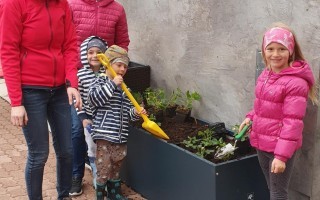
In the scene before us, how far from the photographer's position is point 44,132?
3.44m

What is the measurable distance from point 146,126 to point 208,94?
0.76 meters

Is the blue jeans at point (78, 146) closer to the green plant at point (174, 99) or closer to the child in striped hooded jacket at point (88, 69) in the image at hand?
the child in striped hooded jacket at point (88, 69)

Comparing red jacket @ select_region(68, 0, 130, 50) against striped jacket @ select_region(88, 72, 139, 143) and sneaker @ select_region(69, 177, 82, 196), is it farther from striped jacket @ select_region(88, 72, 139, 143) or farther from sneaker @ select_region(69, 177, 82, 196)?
sneaker @ select_region(69, 177, 82, 196)

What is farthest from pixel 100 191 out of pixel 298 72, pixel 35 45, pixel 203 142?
pixel 298 72

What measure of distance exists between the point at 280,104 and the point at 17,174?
2.83 metres

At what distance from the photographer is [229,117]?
423cm

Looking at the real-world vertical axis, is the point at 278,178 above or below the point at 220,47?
below

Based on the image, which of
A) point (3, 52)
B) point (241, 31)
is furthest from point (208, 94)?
point (3, 52)

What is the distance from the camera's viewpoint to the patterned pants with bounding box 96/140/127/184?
152 inches

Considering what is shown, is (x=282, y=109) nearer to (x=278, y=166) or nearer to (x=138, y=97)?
(x=278, y=166)

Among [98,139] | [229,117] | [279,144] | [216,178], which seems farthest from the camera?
[229,117]

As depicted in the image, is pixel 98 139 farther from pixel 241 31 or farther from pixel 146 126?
pixel 241 31

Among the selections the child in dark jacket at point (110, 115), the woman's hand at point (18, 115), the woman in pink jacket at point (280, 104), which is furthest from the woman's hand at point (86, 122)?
the woman in pink jacket at point (280, 104)

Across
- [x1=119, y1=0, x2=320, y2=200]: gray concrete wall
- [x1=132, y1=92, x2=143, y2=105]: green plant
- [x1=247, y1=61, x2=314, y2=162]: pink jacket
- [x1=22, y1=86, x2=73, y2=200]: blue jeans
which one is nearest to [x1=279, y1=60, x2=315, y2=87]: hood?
[x1=247, y1=61, x2=314, y2=162]: pink jacket
